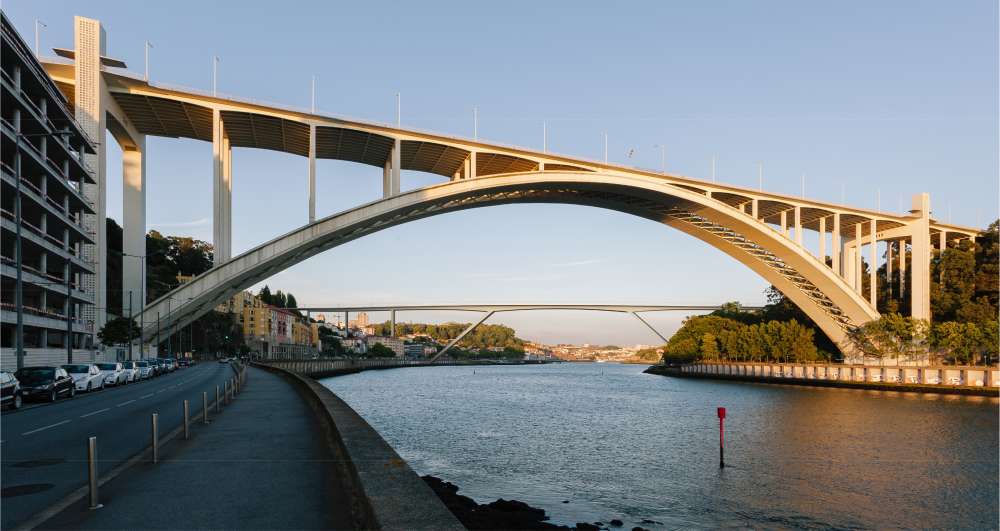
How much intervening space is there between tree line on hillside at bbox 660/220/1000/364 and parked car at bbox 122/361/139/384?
74.2 meters

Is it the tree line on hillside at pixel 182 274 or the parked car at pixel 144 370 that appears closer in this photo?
the parked car at pixel 144 370

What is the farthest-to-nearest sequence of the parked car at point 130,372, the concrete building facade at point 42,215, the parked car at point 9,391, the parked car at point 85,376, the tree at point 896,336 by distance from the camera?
the tree at point 896,336 < the parked car at point 130,372 < the concrete building facade at point 42,215 < the parked car at point 85,376 < the parked car at point 9,391

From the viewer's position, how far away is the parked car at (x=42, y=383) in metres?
28.4

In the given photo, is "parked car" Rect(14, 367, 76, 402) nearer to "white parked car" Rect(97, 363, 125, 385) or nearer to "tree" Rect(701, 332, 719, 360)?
"white parked car" Rect(97, 363, 125, 385)

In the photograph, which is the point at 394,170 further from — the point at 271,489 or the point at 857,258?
the point at 857,258

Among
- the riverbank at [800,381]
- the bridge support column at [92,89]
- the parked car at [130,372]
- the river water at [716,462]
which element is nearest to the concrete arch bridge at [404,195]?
the bridge support column at [92,89]

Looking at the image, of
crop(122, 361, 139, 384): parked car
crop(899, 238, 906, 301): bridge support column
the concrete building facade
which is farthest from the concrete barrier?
crop(899, 238, 906, 301): bridge support column

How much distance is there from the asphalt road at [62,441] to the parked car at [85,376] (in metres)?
6.96

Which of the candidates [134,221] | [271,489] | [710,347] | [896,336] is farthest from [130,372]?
[710,347]

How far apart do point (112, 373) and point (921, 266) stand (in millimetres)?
84123

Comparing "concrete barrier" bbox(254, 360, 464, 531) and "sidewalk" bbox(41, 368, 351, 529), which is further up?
"concrete barrier" bbox(254, 360, 464, 531)

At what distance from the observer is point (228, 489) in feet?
33.7

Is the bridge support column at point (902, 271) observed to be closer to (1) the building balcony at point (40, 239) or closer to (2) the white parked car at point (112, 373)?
(2) the white parked car at point (112, 373)

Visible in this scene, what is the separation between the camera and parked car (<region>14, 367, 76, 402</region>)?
28.4 meters
